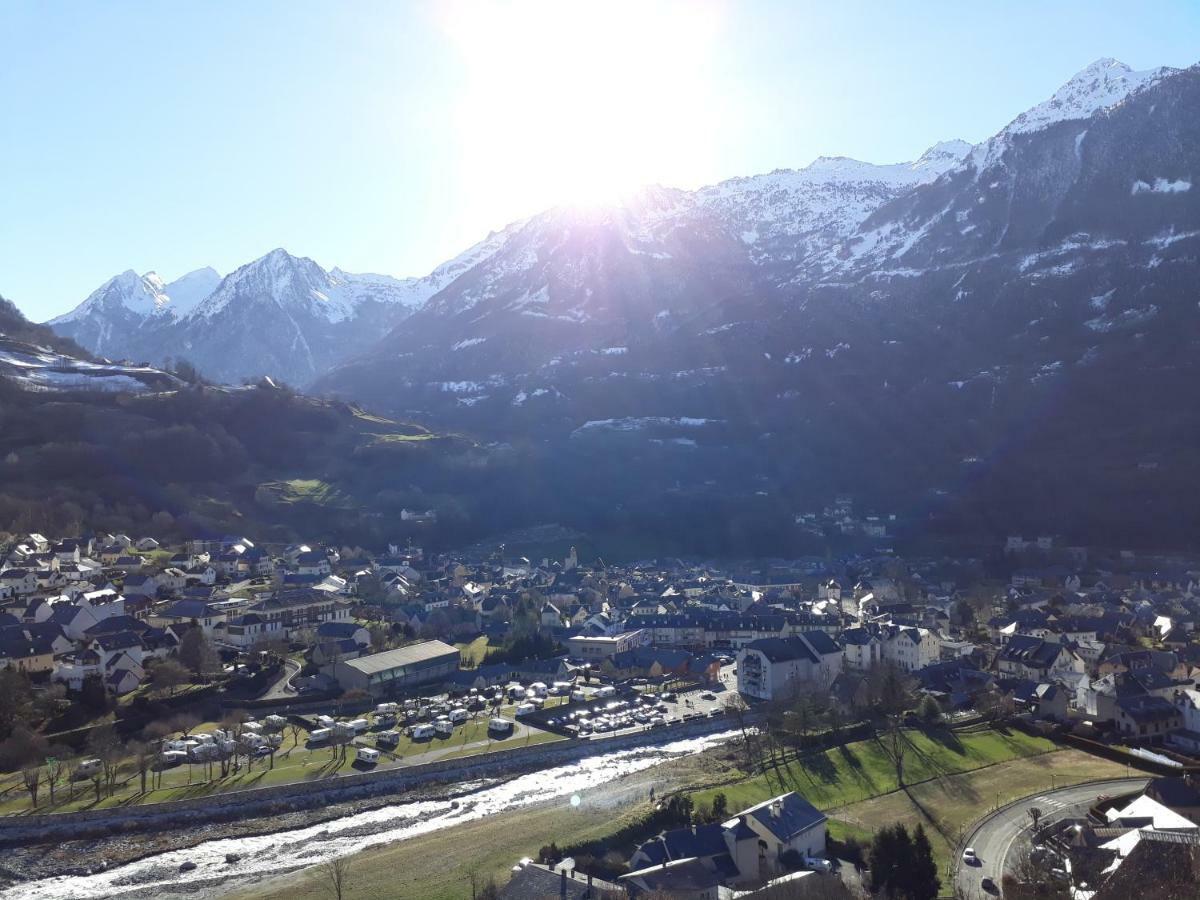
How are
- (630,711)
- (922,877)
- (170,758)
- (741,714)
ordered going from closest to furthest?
(922,877) < (170,758) < (741,714) < (630,711)

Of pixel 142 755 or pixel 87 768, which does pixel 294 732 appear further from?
pixel 87 768

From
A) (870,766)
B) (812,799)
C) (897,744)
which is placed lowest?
(870,766)

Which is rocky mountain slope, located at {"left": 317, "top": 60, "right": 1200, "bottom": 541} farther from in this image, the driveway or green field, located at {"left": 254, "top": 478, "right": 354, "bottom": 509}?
the driveway

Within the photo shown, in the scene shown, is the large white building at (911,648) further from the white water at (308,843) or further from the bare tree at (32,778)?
the bare tree at (32,778)

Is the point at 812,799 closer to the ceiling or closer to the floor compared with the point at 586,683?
closer to the ceiling

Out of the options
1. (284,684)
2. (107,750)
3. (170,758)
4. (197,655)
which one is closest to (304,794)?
(170,758)

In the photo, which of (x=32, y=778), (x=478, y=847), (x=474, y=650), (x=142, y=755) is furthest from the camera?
(x=474, y=650)
